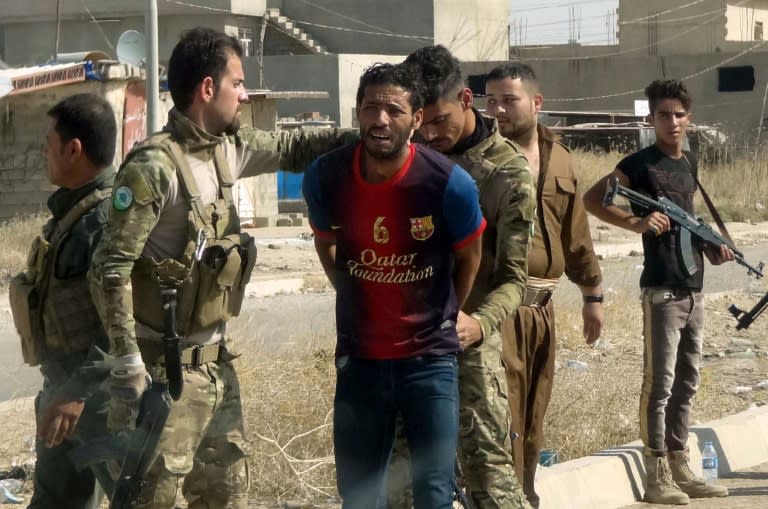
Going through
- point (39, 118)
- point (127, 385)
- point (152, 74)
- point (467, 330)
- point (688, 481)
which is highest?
point (152, 74)

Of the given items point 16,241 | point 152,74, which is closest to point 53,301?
point 16,241

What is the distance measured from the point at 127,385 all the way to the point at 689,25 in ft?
153

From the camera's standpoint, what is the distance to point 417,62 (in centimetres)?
435

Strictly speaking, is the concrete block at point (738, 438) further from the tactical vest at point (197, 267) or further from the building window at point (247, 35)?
the building window at point (247, 35)

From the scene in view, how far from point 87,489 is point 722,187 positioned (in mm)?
23031

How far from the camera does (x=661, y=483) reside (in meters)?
6.20

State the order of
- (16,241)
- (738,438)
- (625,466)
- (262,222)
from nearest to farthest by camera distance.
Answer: (625,466) → (738,438) → (16,241) → (262,222)

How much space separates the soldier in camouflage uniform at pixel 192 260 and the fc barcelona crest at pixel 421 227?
57cm

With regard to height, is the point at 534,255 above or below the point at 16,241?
above

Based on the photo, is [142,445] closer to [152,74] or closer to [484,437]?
[484,437]

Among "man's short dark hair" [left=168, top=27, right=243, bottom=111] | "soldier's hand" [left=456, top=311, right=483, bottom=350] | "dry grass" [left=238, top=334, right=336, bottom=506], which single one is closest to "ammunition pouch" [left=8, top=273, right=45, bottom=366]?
"man's short dark hair" [left=168, top=27, right=243, bottom=111]

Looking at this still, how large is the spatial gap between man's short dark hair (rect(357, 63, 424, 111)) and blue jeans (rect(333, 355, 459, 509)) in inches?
30.7

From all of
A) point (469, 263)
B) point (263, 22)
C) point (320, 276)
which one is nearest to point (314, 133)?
point (469, 263)

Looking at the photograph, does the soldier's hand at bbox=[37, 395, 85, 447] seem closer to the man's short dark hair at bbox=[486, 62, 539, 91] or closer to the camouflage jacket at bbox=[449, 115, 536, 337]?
the camouflage jacket at bbox=[449, 115, 536, 337]
